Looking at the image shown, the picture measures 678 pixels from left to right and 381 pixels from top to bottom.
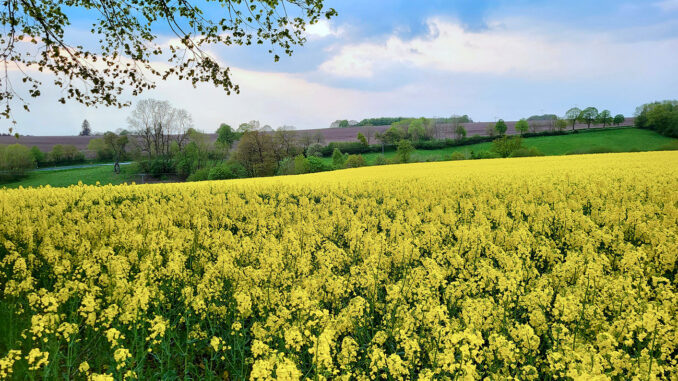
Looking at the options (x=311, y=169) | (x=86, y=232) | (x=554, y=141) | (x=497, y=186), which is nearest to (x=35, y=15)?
(x=86, y=232)

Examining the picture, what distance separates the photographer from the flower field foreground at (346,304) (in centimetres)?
444

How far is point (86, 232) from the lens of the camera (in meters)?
10.5

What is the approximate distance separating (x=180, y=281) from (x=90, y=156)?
340ft

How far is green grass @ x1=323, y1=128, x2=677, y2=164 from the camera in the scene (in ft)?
260

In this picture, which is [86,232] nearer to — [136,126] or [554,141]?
[136,126]

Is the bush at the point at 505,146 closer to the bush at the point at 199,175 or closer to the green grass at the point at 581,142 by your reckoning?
the green grass at the point at 581,142

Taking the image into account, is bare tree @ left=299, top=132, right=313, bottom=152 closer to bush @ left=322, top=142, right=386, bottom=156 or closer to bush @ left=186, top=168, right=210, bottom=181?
bush @ left=322, top=142, right=386, bottom=156

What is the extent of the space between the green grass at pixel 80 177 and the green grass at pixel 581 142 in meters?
39.9

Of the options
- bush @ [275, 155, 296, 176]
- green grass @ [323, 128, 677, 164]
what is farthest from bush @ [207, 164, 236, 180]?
green grass @ [323, 128, 677, 164]

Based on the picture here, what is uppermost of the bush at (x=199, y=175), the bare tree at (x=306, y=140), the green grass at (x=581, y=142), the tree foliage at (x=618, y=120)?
the tree foliage at (x=618, y=120)

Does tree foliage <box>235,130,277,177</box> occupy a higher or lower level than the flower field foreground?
higher

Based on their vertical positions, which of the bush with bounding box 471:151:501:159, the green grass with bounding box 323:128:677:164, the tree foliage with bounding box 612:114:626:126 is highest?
the tree foliage with bounding box 612:114:626:126

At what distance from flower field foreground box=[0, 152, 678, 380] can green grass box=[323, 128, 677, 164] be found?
68.1 m

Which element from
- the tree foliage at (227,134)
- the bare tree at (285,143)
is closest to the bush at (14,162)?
the tree foliage at (227,134)
